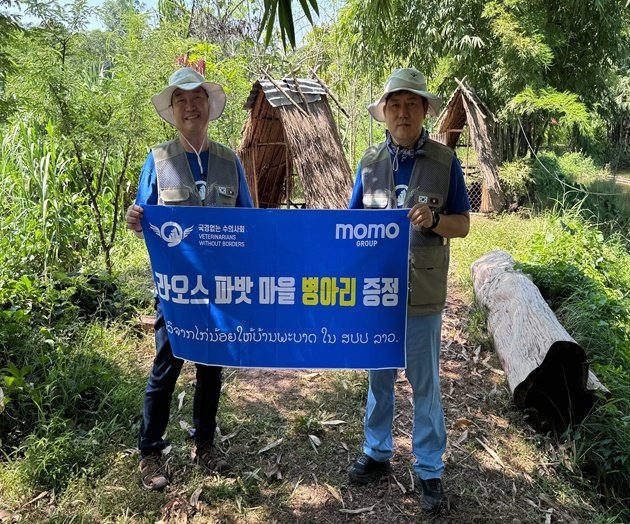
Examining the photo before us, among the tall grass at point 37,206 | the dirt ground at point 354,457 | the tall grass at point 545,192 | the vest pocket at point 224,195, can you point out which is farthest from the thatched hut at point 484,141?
the vest pocket at point 224,195

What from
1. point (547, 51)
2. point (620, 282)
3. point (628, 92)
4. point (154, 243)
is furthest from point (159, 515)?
point (628, 92)

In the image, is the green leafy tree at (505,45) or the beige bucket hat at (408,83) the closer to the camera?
the beige bucket hat at (408,83)

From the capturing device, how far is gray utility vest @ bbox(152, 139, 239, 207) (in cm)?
235

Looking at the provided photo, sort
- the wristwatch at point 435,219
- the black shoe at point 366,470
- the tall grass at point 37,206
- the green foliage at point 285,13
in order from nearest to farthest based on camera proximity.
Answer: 1. the green foliage at point 285,13
2. the wristwatch at point 435,219
3. the black shoe at point 366,470
4. the tall grass at point 37,206

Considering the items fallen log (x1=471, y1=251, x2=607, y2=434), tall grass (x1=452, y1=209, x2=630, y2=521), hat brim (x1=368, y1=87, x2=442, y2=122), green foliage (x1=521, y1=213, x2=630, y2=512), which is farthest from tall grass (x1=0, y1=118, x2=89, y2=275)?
green foliage (x1=521, y1=213, x2=630, y2=512)

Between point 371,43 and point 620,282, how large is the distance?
6.08m

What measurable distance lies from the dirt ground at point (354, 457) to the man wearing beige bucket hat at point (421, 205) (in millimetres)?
296

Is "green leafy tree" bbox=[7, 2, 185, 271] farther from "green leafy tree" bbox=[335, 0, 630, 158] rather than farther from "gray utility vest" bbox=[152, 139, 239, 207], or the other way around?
"green leafy tree" bbox=[335, 0, 630, 158]

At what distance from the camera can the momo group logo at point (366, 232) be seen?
2227 mm

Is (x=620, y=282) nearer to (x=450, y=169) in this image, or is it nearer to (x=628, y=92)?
(x=450, y=169)

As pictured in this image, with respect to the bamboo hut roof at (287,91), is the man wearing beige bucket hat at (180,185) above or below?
below

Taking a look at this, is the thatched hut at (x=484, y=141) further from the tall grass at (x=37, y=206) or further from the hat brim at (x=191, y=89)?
the hat brim at (x=191, y=89)

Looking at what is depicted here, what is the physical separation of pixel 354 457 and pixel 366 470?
0.24m

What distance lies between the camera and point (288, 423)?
10.6 feet
